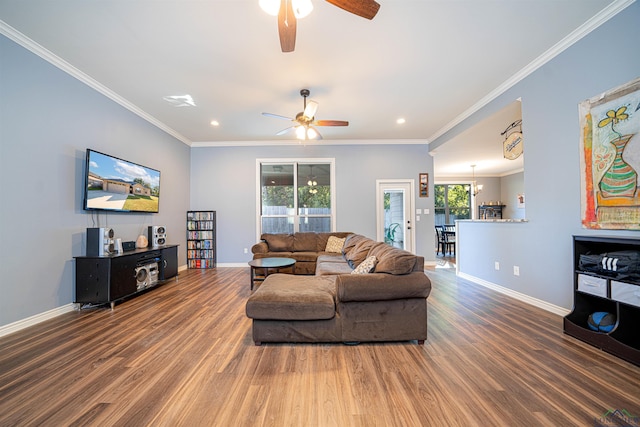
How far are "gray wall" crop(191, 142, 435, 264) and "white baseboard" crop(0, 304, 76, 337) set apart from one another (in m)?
2.89

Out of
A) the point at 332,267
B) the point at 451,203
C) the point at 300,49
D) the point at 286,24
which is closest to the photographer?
the point at 286,24

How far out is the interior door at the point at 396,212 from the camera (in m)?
5.72

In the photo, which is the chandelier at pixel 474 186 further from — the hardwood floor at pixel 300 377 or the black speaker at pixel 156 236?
the black speaker at pixel 156 236

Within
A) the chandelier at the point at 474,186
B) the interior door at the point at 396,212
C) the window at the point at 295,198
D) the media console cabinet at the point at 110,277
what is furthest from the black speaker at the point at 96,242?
the chandelier at the point at 474,186

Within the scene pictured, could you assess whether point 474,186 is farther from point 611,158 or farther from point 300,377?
point 300,377

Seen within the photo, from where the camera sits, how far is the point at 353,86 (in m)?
3.40

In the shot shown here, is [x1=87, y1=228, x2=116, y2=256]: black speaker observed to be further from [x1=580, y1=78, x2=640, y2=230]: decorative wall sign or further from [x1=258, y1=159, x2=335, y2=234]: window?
[x1=580, y1=78, x2=640, y2=230]: decorative wall sign

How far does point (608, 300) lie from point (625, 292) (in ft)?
0.84

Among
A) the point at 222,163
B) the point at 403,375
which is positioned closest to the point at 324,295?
the point at 403,375

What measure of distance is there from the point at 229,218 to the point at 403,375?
4951 mm

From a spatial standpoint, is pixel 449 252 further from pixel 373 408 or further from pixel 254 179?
pixel 373 408

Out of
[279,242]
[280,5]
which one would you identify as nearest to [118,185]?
[279,242]

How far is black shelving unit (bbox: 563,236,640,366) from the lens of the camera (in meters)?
1.81

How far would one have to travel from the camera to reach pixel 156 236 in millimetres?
4266
